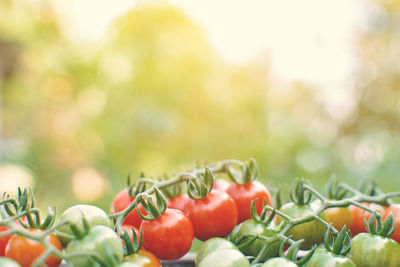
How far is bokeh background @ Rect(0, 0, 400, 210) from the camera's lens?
4785mm

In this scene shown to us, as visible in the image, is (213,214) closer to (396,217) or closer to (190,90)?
(396,217)

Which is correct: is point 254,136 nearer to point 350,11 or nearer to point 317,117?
point 317,117

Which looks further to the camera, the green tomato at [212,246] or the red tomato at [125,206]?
the red tomato at [125,206]

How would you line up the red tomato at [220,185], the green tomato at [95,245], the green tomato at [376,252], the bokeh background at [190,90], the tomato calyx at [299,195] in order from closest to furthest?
the green tomato at [95,245] < the green tomato at [376,252] < the tomato calyx at [299,195] < the red tomato at [220,185] < the bokeh background at [190,90]

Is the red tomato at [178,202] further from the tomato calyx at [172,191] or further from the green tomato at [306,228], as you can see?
the green tomato at [306,228]

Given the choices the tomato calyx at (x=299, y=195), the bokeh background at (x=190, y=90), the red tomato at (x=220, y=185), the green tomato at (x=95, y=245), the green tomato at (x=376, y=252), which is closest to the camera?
the green tomato at (x=95, y=245)

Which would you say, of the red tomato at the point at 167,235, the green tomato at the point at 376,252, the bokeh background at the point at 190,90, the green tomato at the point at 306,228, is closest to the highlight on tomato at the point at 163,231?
the red tomato at the point at 167,235

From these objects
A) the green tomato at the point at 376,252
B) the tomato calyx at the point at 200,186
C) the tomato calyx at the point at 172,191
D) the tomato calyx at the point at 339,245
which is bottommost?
the green tomato at the point at 376,252

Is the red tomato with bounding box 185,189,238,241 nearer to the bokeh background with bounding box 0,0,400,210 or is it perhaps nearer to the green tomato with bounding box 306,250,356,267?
the green tomato with bounding box 306,250,356,267

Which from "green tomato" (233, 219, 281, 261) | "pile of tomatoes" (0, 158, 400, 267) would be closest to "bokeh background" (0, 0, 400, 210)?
"pile of tomatoes" (0, 158, 400, 267)

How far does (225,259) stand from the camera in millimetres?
650

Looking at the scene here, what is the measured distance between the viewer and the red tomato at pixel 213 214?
81 centimetres

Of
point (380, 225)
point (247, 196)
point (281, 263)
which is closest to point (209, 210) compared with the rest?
point (247, 196)

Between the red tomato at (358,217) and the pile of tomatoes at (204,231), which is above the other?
the pile of tomatoes at (204,231)
